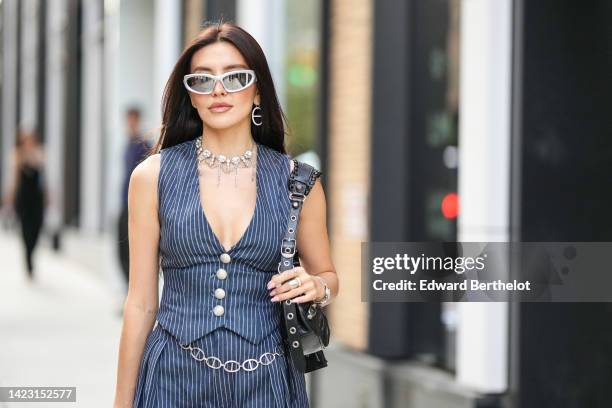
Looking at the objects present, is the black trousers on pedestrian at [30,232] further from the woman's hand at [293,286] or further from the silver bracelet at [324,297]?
the woman's hand at [293,286]

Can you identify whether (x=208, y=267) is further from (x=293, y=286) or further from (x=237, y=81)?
(x=237, y=81)

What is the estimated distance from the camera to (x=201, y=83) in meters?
2.95

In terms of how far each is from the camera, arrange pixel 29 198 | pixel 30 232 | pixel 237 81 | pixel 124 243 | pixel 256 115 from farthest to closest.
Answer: pixel 29 198
pixel 30 232
pixel 124 243
pixel 256 115
pixel 237 81

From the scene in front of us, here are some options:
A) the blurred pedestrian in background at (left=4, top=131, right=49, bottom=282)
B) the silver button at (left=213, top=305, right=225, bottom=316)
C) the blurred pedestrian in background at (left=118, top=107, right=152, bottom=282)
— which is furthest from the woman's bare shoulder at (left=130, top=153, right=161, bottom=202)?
the blurred pedestrian in background at (left=4, top=131, right=49, bottom=282)

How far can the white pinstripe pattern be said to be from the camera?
2.87m

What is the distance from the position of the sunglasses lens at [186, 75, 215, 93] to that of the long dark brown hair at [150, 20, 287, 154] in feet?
0.23

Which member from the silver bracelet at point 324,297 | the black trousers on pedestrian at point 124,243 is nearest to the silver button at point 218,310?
the silver bracelet at point 324,297

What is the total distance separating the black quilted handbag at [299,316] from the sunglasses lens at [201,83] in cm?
34

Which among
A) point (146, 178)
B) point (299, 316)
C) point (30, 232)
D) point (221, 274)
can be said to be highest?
point (30, 232)

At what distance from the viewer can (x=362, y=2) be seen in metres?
7.07

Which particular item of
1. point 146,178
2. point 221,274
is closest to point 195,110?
point 146,178

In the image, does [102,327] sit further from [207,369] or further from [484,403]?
[207,369]

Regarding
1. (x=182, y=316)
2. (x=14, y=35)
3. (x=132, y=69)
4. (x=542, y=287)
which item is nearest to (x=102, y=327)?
(x=132, y=69)

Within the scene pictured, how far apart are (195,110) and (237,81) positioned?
0.25 m
